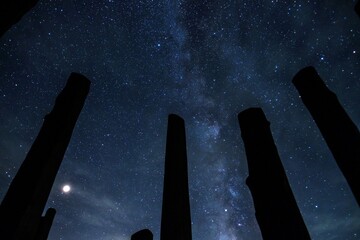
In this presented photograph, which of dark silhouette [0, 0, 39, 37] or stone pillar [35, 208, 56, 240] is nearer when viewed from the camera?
dark silhouette [0, 0, 39, 37]

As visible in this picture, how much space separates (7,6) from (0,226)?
2113 millimetres

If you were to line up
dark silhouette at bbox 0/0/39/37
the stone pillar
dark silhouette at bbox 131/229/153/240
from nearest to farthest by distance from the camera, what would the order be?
1. dark silhouette at bbox 0/0/39/37
2. dark silhouette at bbox 131/229/153/240
3. the stone pillar

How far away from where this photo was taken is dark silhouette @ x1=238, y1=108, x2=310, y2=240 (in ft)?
8.61

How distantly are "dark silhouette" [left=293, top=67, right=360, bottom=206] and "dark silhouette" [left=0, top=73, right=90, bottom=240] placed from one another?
357 cm

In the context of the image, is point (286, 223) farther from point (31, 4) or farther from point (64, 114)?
point (31, 4)

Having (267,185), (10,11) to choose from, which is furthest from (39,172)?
(267,185)

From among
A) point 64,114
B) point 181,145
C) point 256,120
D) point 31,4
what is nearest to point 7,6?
point 31,4

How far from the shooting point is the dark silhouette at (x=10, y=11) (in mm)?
2229

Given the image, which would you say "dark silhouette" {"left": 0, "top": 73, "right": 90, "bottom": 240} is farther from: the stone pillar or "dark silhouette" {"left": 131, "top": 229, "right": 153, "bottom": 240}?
the stone pillar

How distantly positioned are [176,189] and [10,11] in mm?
2745

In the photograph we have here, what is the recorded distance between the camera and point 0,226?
8.29ft

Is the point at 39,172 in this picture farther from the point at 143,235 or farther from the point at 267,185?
the point at 267,185

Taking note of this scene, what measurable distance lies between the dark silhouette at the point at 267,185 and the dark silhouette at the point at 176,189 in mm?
914

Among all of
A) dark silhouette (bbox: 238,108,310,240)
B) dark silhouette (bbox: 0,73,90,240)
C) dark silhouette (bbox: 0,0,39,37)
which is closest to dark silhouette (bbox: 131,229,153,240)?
dark silhouette (bbox: 0,73,90,240)
